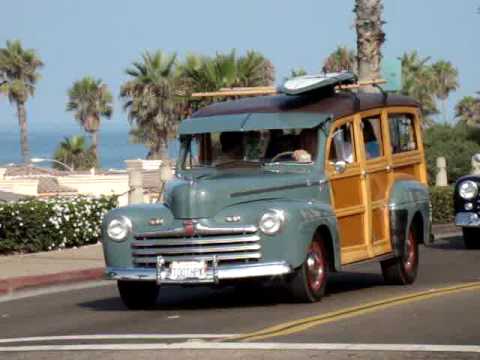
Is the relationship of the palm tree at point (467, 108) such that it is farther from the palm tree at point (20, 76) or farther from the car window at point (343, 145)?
the car window at point (343, 145)

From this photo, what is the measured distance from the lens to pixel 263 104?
14.9 meters

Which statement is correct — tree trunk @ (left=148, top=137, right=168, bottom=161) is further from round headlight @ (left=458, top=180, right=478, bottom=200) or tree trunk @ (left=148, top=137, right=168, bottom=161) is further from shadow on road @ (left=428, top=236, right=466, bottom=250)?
A: round headlight @ (left=458, top=180, right=478, bottom=200)

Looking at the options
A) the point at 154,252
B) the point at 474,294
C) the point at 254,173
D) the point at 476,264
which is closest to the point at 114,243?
the point at 154,252

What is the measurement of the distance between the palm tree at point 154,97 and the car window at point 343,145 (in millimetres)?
58145

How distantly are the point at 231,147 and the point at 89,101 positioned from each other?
8677 cm

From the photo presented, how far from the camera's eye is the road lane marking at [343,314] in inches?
448

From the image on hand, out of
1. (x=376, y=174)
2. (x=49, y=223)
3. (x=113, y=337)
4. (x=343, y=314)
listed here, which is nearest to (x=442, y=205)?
(x=49, y=223)

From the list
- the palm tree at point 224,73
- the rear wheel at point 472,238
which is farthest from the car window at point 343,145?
the palm tree at point 224,73

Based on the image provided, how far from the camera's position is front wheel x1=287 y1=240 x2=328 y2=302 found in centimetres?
1342

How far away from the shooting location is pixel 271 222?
13.1 metres

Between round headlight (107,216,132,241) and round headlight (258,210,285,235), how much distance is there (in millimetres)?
1381

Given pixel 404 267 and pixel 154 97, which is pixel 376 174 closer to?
pixel 404 267

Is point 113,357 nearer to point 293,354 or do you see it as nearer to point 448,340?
point 293,354

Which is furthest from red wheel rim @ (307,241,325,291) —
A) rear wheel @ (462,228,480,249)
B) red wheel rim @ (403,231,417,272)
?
rear wheel @ (462,228,480,249)
